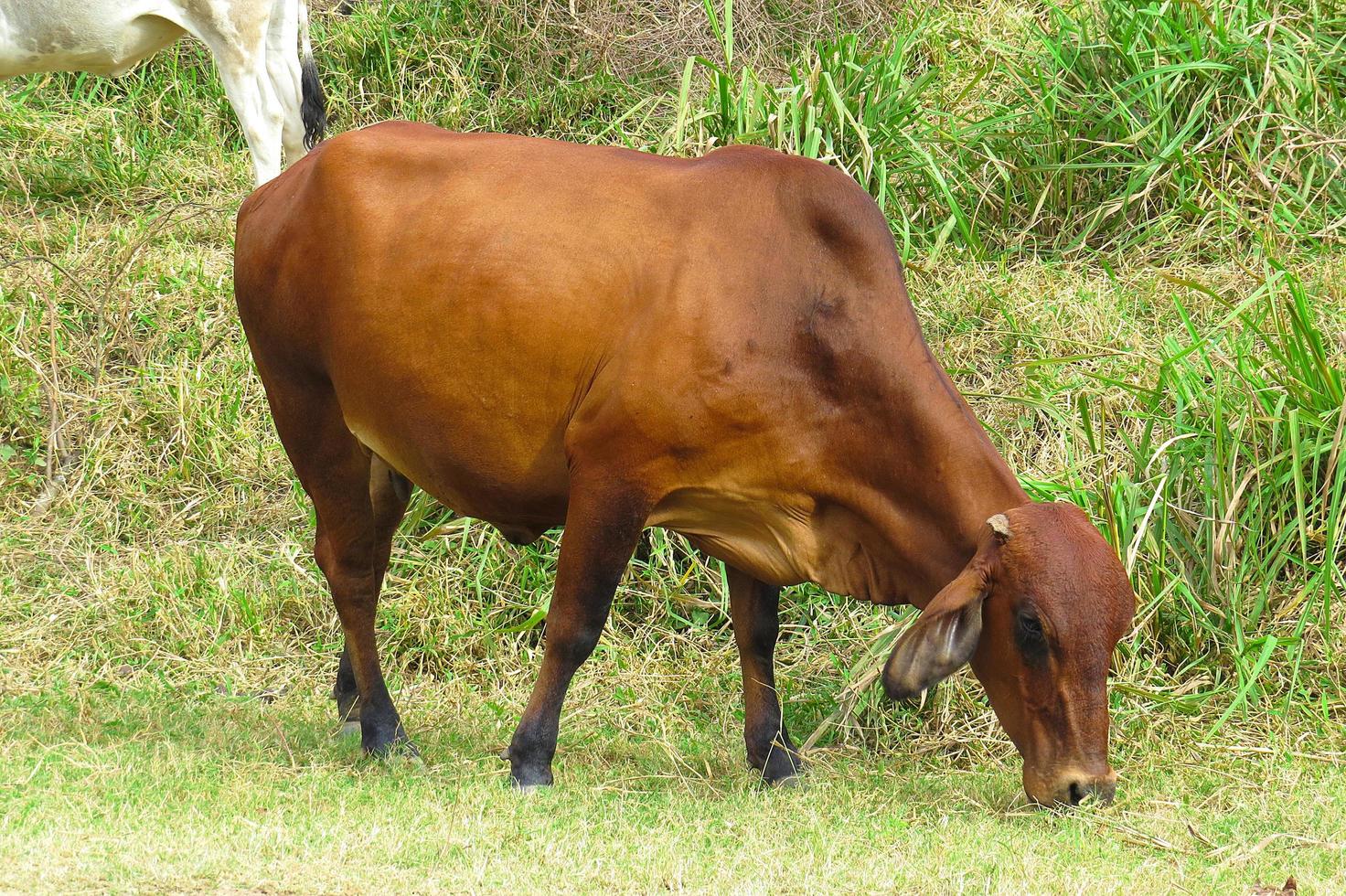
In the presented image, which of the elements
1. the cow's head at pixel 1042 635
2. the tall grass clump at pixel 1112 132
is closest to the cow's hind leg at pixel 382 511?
the cow's head at pixel 1042 635

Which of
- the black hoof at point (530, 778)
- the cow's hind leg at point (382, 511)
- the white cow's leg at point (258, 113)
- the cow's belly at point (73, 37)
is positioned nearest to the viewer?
the black hoof at point (530, 778)

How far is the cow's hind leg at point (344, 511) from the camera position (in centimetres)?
501

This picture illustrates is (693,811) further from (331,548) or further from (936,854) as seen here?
(331,548)

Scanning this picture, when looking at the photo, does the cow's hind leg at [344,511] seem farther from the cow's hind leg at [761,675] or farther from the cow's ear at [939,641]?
the cow's ear at [939,641]

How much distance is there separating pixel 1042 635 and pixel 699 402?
1.01 meters

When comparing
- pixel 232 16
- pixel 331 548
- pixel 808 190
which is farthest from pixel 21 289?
pixel 808 190

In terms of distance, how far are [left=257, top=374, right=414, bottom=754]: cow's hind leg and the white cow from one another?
2.98 meters

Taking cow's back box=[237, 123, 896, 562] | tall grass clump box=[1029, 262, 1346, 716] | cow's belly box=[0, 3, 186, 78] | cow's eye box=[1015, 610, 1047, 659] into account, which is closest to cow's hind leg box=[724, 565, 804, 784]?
cow's back box=[237, 123, 896, 562]

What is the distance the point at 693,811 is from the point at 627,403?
3.48 feet

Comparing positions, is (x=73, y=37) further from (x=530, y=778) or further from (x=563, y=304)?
(x=530, y=778)

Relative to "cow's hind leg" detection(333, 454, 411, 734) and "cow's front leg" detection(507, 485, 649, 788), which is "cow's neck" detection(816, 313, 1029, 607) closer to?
"cow's front leg" detection(507, 485, 649, 788)

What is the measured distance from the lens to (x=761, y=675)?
4863 mm

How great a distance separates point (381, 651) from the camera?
239 inches

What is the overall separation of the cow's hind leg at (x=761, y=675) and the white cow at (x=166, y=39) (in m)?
3.92
